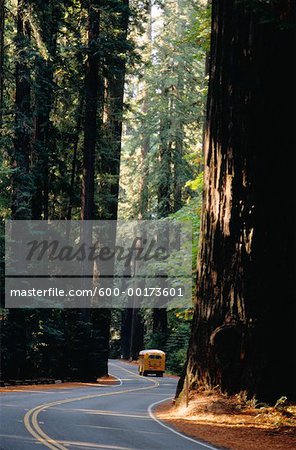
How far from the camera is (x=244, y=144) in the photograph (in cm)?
1653

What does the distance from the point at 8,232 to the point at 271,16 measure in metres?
21.0

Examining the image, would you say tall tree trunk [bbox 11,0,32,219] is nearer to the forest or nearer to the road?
the forest

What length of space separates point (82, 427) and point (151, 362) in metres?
31.0

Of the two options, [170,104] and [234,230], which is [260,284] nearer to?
[234,230]

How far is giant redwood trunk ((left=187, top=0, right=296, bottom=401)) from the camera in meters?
16.1

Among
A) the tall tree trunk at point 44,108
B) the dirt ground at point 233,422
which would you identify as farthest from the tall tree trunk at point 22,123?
the dirt ground at point 233,422

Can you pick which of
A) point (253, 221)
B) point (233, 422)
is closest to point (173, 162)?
point (253, 221)

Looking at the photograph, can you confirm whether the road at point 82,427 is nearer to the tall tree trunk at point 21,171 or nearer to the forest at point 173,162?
the forest at point 173,162

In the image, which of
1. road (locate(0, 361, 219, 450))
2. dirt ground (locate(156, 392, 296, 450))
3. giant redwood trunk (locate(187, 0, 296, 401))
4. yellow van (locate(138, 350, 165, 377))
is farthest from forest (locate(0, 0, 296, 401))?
road (locate(0, 361, 219, 450))

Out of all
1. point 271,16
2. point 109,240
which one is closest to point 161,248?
point 109,240

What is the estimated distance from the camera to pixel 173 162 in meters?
50.4

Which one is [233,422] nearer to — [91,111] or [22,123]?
[22,123]

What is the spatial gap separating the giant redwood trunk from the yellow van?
2823 cm

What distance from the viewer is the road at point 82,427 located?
11.8 m
